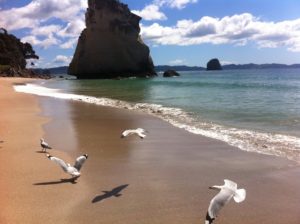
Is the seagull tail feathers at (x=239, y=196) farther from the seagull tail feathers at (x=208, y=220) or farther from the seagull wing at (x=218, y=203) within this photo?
the seagull tail feathers at (x=208, y=220)

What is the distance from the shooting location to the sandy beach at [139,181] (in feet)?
17.0

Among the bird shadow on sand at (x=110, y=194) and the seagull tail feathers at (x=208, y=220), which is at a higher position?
the seagull tail feathers at (x=208, y=220)

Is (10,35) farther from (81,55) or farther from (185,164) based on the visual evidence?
(185,164)

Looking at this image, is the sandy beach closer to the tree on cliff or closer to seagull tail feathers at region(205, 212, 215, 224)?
seagull tail feathers at region(205, 212, 215, 224)

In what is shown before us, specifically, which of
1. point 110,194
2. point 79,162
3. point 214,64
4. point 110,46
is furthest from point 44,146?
point 214,64

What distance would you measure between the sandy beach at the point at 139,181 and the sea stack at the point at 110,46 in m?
72.9

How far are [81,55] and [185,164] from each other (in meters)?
79.5

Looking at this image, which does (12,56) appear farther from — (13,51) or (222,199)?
(222,199)

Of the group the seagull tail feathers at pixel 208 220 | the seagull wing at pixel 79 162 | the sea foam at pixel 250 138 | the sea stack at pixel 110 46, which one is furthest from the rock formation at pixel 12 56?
the seagull tail feathers at pixel 208 220

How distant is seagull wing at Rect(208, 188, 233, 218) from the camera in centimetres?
483

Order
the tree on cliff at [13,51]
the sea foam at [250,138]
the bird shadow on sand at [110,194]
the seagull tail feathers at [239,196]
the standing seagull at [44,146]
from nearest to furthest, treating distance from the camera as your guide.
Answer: the seagull tail feathers at [239,196], the bird shadow on sand at [110,194], the standing seagull at [44,146], the sea foam at [250,138], the tree on cliff at [13,51]

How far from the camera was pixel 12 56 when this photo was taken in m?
81.9

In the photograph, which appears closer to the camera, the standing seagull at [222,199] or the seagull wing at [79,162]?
the standing seagull at [222,199]

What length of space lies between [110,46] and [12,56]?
58.8 feet
